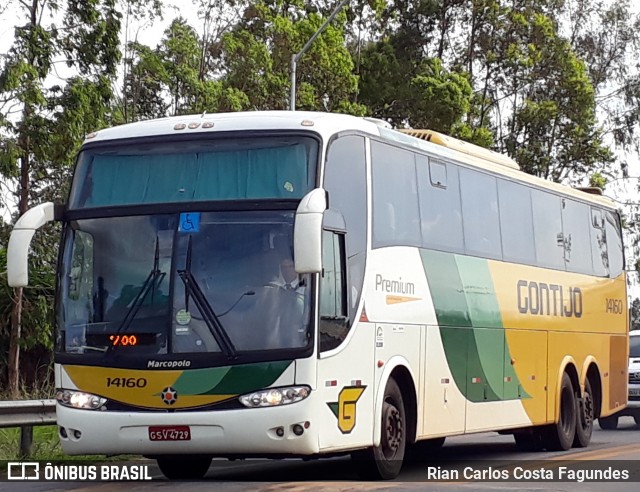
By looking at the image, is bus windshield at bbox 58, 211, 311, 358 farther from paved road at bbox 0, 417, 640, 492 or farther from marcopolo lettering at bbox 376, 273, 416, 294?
marcopolo lettering at bbox 376, 273, 416, 294

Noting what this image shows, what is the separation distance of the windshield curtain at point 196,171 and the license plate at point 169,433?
2.11 m

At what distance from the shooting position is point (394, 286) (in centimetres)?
1385

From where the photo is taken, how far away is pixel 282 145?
12.6 m

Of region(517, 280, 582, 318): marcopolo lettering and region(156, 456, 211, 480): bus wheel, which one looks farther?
region(517, 280, 582, 318): marcopolo lettering

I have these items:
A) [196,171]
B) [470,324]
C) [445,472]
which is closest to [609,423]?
[470,324]

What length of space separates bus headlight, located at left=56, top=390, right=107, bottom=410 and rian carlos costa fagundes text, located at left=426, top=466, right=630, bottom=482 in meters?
3.69

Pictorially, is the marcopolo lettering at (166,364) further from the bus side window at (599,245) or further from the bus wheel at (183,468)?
the bus side window at (599,245)

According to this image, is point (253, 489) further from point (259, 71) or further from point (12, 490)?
point (259, 71)

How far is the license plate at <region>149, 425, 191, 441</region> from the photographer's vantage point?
11969 millimetres

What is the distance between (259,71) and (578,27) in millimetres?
20592

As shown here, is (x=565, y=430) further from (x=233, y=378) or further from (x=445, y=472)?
(x=233, y=378)

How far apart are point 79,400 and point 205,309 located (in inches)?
58.5

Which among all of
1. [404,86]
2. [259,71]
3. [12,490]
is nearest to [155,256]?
[12,490]

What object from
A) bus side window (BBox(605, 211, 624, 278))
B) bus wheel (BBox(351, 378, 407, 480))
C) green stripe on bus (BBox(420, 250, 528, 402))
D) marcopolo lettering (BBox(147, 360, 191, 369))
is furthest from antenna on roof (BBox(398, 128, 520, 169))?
marcopolo lettering (BBox(147, 360, 191, 369))
